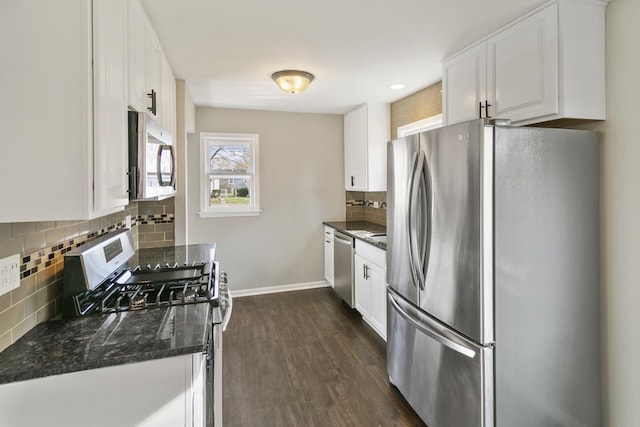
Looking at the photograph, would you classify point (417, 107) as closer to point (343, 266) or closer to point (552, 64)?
point (552, 64)

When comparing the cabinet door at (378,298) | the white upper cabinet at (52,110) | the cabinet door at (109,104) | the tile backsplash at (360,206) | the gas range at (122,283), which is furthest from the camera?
the tile backsplash at (360,206)

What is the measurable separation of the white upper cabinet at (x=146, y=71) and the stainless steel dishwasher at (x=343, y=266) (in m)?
2.16

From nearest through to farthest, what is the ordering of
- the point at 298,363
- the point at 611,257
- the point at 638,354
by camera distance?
the point at 638,354 → the point at 611,257 → the point at 298,363

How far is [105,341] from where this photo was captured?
1.21 meters

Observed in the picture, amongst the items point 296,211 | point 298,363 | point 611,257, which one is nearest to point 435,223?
point 611,257

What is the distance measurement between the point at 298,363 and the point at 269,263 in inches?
73.7

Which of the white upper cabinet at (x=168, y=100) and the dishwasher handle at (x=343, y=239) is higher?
the white upper cabinet at (x=168, y=100)

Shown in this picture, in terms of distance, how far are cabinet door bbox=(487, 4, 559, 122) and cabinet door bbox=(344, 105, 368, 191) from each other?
6.45 ft

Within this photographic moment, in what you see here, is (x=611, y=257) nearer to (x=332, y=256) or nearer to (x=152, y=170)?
(x=152, y=170)

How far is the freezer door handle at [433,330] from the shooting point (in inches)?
64.2

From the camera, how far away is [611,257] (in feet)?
5.73

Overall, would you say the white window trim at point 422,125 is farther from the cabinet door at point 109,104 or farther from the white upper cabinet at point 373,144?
the cabinet door at point 109,104

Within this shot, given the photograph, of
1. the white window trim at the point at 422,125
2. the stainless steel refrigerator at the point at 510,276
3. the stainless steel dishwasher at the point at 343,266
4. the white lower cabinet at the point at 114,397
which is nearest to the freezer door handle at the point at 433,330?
the stainless steel refrigerator at the point at 510,276

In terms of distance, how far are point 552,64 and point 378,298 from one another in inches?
85.1
